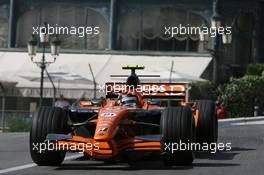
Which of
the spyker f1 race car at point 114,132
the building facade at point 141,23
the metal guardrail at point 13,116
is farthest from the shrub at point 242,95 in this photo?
the spyker f1 race car at point 114,132

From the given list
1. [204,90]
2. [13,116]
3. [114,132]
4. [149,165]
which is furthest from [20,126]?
[114,132]

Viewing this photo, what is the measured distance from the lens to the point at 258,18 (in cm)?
4172

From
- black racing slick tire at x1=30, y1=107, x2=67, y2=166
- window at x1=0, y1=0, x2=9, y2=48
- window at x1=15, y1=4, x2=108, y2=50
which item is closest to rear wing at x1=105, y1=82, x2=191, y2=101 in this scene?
black racing slick tire at x1=30, y1=107, x2=67, y2=166

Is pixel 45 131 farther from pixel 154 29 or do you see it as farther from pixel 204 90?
pixel 154 29

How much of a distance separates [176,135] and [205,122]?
10.1 feet

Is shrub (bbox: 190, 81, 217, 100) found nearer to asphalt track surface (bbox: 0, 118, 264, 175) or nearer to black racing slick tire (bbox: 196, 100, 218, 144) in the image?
asphalt track surface (bbox: 0, 118, 264, 175)

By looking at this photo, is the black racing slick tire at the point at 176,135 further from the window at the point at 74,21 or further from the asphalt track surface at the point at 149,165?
the window at the point at 74,21

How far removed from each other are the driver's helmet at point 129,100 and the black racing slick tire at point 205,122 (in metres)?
1.62

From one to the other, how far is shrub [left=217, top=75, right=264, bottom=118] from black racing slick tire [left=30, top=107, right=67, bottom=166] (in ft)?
77.7

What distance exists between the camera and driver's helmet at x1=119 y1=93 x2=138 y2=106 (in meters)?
14.6

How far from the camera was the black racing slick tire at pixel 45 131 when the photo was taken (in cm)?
1312

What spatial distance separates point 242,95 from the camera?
3738cm

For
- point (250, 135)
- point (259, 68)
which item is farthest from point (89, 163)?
point (259, 68)

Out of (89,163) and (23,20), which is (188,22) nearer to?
(23,20)
